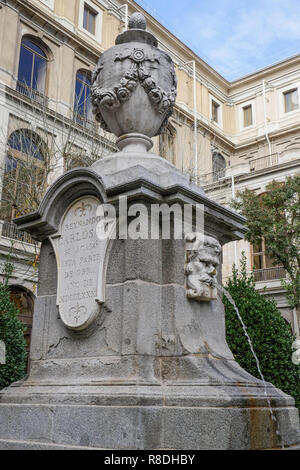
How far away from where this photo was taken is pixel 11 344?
8.66m

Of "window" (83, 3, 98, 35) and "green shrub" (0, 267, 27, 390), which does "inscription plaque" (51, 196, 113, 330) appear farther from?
"window" (83, 3, 98, 35)

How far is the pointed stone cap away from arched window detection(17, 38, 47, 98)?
672 inches

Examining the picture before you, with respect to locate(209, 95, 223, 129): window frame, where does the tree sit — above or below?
below

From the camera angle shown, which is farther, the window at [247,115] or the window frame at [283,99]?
the window at [247,115]

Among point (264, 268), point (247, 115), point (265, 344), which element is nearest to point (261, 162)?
Result: point (247, 115)

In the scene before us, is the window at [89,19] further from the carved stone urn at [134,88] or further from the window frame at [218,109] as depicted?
the carved stone urn at [134,88]

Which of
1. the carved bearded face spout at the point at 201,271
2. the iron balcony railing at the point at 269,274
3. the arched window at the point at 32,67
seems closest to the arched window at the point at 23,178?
the arched window at the point at 32,67

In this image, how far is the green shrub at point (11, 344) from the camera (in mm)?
8453

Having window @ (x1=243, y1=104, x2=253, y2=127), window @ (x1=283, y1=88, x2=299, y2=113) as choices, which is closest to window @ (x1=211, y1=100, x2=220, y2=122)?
window @ (x1=243, y1=104, x2=253, y2=127)

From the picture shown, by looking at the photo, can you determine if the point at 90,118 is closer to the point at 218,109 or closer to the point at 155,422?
the point at 218,109

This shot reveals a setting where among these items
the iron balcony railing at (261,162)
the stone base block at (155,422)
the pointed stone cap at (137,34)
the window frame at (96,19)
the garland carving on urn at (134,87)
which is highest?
the window frame at (96,19)

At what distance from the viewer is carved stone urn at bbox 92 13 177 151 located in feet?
16.6

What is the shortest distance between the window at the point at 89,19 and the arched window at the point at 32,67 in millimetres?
4216
